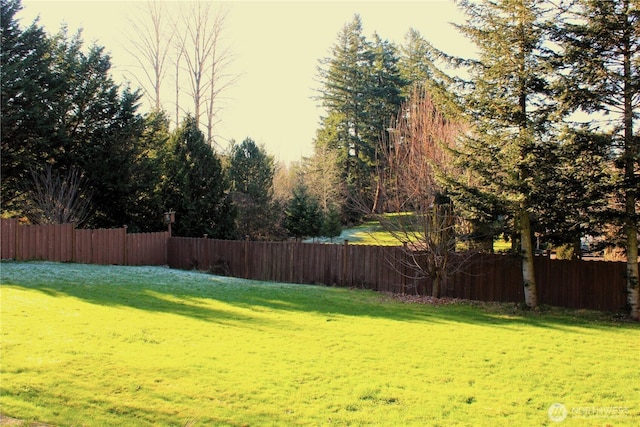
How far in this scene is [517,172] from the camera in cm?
1259

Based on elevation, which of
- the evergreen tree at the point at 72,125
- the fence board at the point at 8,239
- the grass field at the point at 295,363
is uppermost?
the evergreen tree at the point at 72,125

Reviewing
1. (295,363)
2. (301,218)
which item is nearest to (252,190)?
(301,218)

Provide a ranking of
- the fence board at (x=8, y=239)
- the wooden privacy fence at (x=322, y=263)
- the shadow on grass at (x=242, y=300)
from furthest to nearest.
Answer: the fence board at (x=8, y=239)
the wooden privacy fence at (x=322, y=263)
the shadow on grass at (x=242, y=300)

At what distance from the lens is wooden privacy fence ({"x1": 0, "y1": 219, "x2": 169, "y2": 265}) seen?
17688 mm

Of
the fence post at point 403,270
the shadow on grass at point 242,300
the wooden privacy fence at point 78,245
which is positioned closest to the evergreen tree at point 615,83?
the shadow on grass at point 242,300

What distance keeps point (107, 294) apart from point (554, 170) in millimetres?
11319

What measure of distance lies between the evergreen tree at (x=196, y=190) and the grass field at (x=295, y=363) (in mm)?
13364

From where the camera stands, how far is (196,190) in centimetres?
2645

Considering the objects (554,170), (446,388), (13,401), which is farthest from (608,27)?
(13,401)

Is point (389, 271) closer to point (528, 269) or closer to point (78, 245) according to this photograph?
point (528, 269)

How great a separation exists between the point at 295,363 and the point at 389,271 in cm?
1012

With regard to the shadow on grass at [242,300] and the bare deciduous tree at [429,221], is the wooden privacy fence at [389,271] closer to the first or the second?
the bare deciduous tree at [429,221]

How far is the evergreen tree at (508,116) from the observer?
1246cm

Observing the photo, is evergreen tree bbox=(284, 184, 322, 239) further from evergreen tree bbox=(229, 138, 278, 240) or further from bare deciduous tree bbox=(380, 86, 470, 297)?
bare deciduous tree bbox=(380, 86, 470, 297)
